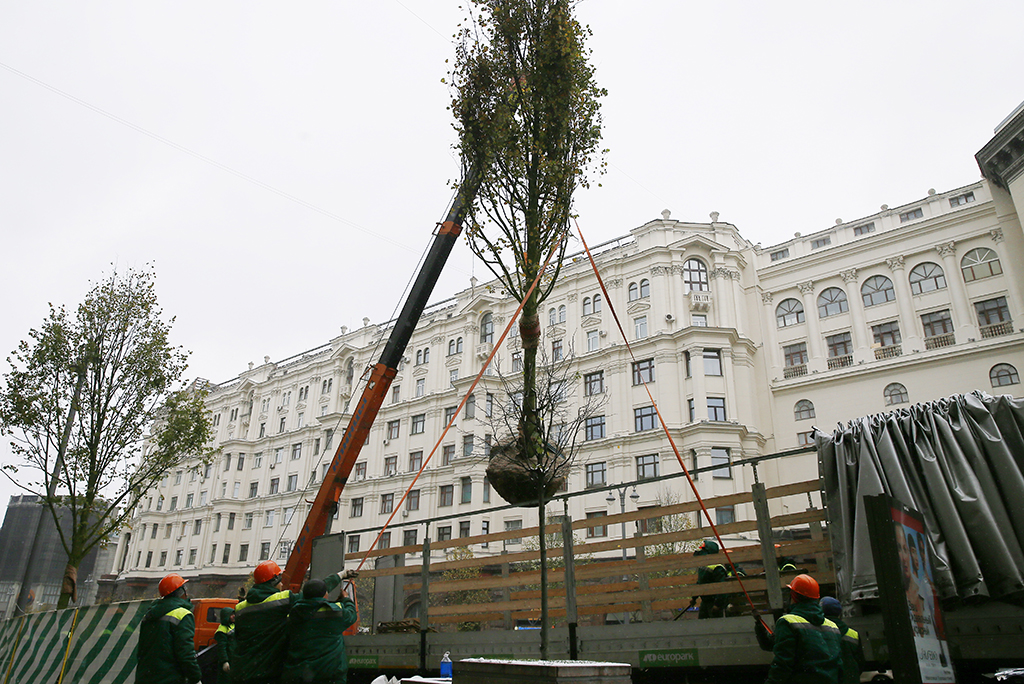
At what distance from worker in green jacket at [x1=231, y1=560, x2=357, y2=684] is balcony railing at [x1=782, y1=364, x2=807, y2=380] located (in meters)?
36.9

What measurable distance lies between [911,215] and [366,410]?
1440 inches

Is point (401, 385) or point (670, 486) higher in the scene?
point (401, 385)

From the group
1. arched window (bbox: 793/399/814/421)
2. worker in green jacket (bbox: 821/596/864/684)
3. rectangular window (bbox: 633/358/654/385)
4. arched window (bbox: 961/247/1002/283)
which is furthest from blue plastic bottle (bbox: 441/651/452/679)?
arched window (bbox: 961/247/1002/283)

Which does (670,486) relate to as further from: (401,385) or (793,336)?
(401,385)

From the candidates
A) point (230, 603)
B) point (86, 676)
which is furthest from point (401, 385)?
point (86, 676)

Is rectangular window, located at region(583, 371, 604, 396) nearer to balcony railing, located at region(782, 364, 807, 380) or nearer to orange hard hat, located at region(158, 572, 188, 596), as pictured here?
balcony railing, located at region(782, 364, 807, 380)

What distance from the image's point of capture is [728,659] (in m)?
6.14

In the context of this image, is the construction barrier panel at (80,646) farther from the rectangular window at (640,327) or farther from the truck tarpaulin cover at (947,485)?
the rectangular window at (640,327)

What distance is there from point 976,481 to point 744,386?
112 feet

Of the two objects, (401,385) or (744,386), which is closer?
(744,386)

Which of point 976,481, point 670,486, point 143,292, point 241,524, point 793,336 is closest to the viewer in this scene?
point 976,481

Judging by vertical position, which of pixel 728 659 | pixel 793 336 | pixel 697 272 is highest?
pixel 697 272

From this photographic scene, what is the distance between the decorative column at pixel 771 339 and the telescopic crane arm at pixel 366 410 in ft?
99.3

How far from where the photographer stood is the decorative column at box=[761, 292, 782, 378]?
3953 centimetres
